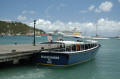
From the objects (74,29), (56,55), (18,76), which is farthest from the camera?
(74,29)

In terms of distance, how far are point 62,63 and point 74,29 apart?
10.9 metres

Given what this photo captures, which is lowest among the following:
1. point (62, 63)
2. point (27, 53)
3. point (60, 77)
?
point (60, 77)

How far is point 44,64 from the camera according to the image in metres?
16.2

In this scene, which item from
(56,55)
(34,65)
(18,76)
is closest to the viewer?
(18,76)

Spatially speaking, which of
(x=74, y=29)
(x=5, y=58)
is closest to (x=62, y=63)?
(x=5, y=58)

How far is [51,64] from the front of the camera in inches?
621

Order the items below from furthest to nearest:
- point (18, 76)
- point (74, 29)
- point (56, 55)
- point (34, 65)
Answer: point (74, 29), point (34, 65), point (56, 55), point (18, 76)

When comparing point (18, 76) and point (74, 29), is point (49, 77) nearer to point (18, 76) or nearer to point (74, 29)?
point (18, 76)

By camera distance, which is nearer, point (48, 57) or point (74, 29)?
point (48, 57)

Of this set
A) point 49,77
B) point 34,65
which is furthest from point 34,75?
point 34,65

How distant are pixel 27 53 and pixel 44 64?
2.25 metres

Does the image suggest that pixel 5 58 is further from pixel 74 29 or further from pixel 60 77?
pixel 74 29

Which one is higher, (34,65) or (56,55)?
(56,55)

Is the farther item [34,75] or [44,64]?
[44,64]
